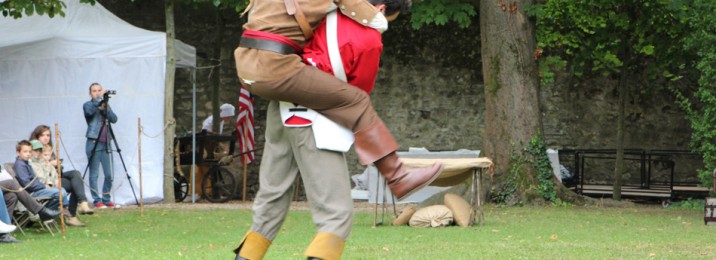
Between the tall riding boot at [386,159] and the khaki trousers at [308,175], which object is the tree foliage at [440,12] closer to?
the khaki trousers at [308,175]

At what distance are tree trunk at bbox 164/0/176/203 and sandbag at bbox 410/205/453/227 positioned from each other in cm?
549

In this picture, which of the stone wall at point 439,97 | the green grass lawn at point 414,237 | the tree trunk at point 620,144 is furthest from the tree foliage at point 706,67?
the stone wall at point 439,97

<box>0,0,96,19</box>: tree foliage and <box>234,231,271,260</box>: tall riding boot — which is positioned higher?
<box>0,0,96,19</box>: tree foliage

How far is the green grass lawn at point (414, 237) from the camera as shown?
27.5ft

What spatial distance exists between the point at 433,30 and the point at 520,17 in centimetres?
448

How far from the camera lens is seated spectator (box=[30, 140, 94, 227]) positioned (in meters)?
11.7

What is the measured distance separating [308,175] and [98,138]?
10795 mm

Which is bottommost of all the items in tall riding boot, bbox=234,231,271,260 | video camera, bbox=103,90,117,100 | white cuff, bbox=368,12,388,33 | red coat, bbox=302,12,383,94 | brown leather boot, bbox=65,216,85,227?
brown leather boot, bbox=65,216,85,227

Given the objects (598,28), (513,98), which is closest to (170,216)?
(513,98)

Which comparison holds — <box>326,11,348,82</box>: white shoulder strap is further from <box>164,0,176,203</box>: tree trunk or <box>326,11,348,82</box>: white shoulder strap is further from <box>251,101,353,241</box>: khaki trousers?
<box>164,0,176,203</box>: tree trunk

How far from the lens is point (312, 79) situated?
472cm

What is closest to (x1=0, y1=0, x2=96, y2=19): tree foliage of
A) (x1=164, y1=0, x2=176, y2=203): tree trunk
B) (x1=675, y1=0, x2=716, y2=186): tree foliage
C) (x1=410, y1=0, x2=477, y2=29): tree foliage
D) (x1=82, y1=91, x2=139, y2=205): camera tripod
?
(x1=82, y1=91, x2=139, y2=205): camera tripod

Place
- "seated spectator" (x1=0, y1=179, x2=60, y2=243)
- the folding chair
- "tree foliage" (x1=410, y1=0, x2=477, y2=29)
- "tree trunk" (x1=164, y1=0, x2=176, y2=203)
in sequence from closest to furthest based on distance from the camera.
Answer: "seated spectator" (x1=0, y1=179, x2=60, y2=243), the folding chair, "tree foliage" (x1=410, y1=0, x2=477, y2=29), "tree trunk" (x1=164, y1=0, x2=176, y2=203)

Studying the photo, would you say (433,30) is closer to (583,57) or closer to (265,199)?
(583,57)
